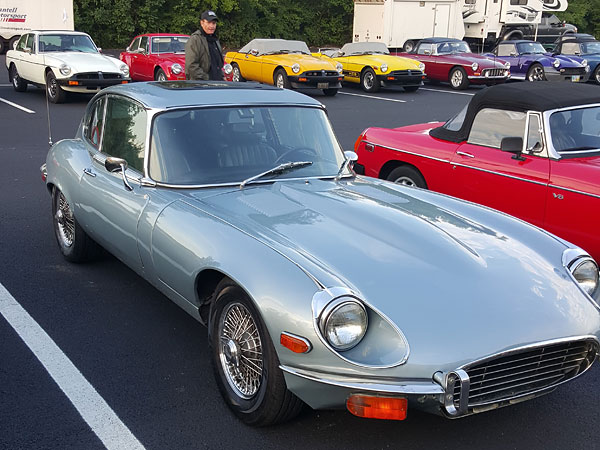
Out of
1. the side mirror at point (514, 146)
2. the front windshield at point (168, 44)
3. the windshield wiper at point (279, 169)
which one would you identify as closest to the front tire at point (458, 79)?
the front windshield at point (168, 44)

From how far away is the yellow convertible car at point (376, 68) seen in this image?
19.5 m

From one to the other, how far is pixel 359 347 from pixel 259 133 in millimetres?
2016

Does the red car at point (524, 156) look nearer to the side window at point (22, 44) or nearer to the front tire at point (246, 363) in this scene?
the front tire at point (246, 363)

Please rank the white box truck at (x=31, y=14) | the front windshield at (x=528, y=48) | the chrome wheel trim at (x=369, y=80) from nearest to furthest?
the chrome wheel trim at (x=369, y=80) → the front windshield at (x=528, y=48) → the white box truck at (x=31, y=14)

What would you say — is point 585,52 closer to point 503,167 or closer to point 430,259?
point 503,167

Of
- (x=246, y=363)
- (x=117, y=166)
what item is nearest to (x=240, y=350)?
(x=246, y=363)

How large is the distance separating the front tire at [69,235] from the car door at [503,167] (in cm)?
327

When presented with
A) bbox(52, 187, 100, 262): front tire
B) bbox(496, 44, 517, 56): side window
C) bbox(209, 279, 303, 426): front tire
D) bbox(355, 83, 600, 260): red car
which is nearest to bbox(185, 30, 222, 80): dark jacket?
bbox(355, 83, 600, 260): red car

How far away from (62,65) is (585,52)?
51.8 ft

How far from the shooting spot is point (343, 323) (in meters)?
2.95

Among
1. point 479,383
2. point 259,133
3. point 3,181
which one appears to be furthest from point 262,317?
point 3,181

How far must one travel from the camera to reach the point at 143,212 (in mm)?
4164

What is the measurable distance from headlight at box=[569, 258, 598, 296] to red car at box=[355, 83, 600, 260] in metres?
1.81

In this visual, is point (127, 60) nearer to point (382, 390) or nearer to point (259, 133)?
point (259, 133)
